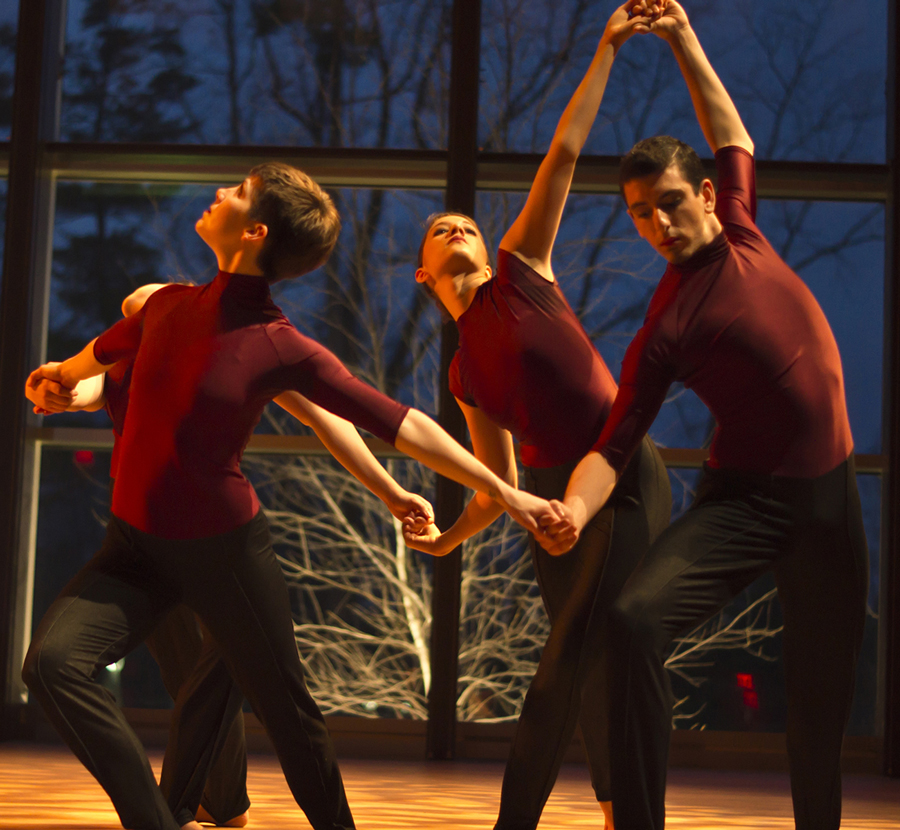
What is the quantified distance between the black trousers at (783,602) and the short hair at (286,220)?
0.94 meters

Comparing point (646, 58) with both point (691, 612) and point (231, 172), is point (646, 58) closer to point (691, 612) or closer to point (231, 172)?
point (231, 172)

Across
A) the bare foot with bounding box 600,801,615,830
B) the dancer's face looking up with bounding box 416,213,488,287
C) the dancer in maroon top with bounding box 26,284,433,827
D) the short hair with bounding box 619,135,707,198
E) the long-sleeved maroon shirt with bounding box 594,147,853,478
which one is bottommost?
the bare foot with bounding box 600,801,615,830

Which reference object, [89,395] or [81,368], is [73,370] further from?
[89,395]

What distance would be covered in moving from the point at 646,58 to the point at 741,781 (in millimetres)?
3176

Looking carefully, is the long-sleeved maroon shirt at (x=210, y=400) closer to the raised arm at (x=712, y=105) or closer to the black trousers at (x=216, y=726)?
the black trousers at (x=216, y=726)

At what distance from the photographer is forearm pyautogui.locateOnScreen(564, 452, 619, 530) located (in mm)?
1930

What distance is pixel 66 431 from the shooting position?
14.3 ft

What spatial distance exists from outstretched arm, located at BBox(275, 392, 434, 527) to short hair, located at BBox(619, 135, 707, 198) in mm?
816

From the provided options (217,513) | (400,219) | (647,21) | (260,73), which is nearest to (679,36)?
(647,21)

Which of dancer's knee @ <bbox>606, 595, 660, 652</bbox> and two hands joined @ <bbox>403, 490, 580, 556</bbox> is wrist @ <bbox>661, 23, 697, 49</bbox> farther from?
dancer's knee @ <bbox>606, 595, 660, 652</bbox>

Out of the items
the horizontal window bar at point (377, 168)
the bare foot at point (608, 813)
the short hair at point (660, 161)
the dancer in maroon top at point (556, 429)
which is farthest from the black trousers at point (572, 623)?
the horizontal window bar at point (377, 168)

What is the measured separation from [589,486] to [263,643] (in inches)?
27.8

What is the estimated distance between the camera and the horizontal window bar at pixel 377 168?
4.39 meters

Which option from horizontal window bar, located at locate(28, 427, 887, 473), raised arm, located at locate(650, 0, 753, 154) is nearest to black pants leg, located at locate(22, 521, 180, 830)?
raised arm, located at locate(650, 0, 753, 154)
